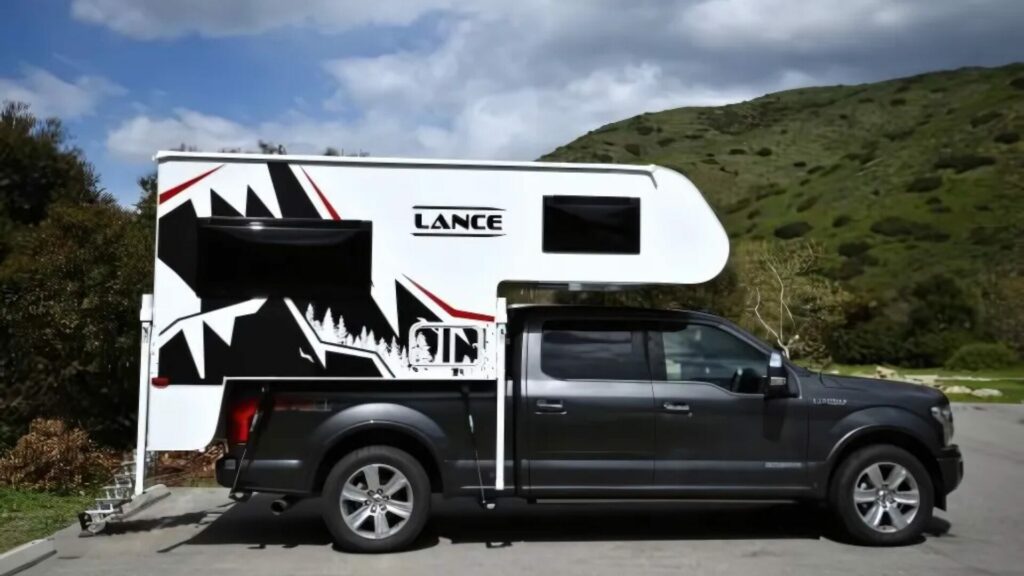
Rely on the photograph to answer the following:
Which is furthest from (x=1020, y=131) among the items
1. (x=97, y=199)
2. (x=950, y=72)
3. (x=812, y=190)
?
(x=97, y=199)

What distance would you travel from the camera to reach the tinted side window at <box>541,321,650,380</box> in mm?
7844

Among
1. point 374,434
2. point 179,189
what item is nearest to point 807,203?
point 374,434

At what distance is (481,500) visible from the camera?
25.3ft

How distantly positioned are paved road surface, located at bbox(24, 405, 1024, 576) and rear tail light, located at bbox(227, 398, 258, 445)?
2.98ft

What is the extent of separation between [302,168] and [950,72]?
82.4 m

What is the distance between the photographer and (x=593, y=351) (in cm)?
790

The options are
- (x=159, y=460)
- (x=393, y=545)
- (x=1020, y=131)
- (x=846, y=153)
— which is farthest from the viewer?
(x=846, y=153)

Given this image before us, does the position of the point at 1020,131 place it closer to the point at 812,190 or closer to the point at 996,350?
the point at 812,190

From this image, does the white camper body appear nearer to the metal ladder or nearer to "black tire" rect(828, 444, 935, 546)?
the metal ladder

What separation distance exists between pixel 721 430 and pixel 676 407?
0.40 m

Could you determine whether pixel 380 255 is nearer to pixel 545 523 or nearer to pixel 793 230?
pixel 545 523

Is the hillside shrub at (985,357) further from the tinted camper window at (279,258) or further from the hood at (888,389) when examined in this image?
the tinted camper window at (279,258)

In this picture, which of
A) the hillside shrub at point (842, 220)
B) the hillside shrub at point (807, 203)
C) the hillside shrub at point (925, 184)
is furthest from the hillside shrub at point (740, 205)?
the hillside shrub at point (925, 184)

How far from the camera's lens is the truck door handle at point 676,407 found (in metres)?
7.73
